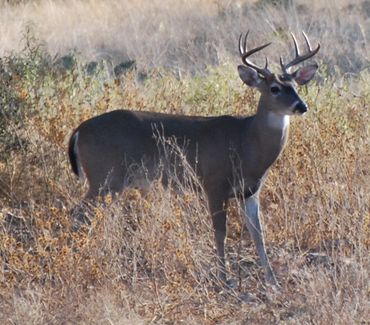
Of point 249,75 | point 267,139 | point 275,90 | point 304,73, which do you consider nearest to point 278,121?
point 267,139

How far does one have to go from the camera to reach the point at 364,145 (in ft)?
32.5

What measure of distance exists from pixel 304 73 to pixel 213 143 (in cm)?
96

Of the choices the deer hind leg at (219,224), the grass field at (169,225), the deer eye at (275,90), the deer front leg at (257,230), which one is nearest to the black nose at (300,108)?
the deer eye at (275,90)

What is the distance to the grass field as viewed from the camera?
7.30 m

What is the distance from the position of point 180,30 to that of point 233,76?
1017 cm

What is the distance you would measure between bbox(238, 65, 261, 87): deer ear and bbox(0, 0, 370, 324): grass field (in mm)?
801

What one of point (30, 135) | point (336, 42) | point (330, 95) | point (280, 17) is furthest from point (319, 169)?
point (280, 17)

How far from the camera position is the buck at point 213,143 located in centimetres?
915

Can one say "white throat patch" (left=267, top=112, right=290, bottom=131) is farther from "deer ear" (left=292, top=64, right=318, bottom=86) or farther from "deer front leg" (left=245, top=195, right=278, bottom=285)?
"deer front leg" (left=245, top=195, right=278, bottom=285)

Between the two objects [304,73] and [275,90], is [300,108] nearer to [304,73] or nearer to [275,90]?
[275,90]

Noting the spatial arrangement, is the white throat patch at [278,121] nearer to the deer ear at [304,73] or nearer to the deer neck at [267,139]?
the deer neck at [267,139]

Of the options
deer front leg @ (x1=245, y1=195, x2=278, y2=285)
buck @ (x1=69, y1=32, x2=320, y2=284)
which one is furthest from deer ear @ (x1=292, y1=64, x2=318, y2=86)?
deer front leg @ (x1=245, y1=195, x2=278, y2=285)

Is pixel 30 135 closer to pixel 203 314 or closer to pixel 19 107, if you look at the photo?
pixel 19 107

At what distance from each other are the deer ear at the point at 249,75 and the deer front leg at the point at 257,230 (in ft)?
3.03
